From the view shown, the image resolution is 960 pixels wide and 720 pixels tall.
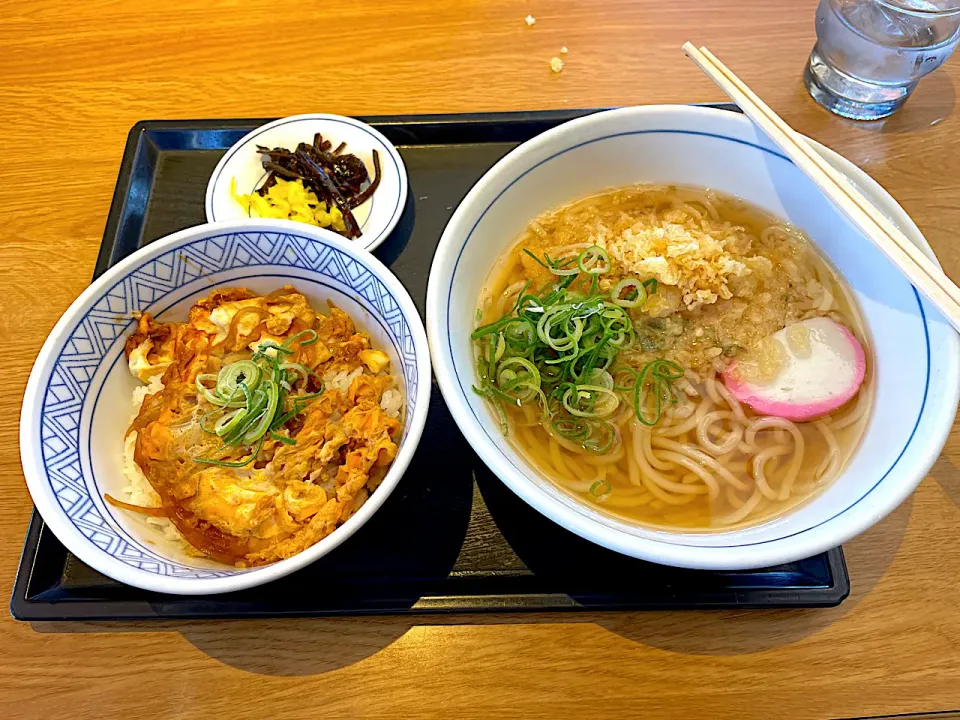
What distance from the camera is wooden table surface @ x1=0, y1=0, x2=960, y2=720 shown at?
3.92ft

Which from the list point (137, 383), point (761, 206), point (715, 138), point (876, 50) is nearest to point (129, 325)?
point (137, 383)

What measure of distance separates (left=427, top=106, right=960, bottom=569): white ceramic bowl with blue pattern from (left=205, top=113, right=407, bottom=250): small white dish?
0.43 m

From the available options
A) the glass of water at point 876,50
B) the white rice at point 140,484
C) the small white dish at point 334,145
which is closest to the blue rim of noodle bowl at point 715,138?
the small white dish at point 334,145

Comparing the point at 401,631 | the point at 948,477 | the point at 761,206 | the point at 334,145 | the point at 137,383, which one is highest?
the point at 334,145

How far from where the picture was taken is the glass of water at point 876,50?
1697mm

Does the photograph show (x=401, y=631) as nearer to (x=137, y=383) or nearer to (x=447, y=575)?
(x=447, y=575)

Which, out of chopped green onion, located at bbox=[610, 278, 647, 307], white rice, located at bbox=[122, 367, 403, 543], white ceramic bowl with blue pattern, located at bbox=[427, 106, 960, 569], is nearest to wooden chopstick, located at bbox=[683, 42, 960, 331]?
white ceramic bowl with blue pattern, located at bbox=[427, 106, 960, 569]

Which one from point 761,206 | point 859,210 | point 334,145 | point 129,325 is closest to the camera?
point 859,210

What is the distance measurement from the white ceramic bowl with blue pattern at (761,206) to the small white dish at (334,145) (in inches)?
17.1

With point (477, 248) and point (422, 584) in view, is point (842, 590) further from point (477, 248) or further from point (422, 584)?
point (477, 248)

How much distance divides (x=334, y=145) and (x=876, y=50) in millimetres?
1558

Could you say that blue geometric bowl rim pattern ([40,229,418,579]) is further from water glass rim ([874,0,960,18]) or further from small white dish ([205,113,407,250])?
water glass rim ([874,0,960,18])

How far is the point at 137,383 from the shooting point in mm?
1384

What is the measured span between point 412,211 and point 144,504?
3.23 feet
